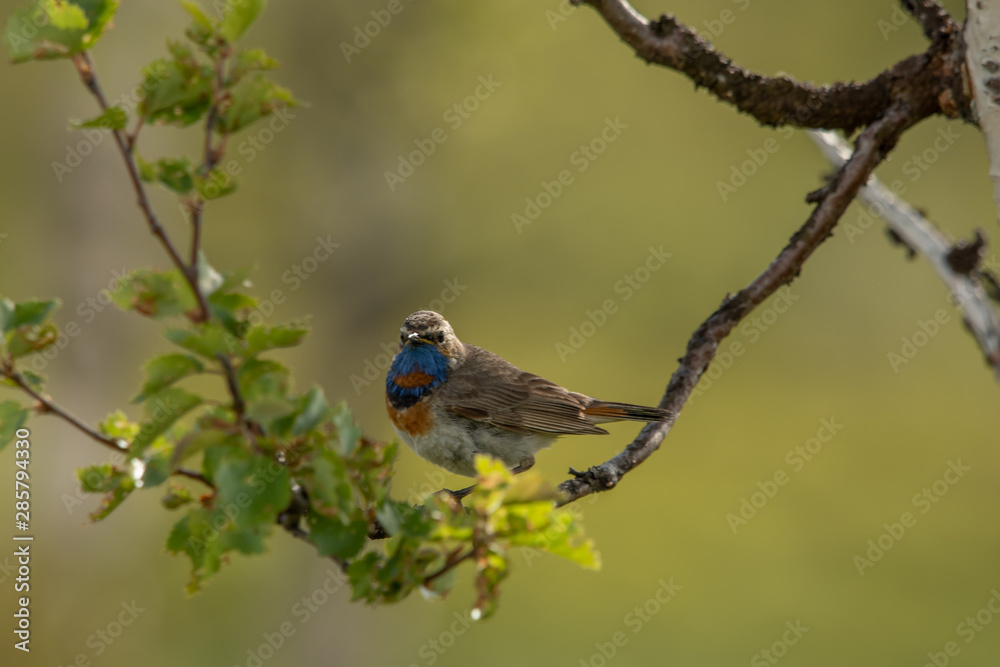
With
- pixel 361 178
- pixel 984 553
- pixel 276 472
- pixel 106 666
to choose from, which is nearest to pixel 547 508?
pixel 276 472

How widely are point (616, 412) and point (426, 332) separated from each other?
1.16 m

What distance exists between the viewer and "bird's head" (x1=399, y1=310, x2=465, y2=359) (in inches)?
197

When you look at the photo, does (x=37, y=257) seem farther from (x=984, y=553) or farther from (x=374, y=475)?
(x=984, y=553)

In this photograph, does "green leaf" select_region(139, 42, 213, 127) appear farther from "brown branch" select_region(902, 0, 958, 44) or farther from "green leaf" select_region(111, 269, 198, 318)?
"brown branch" select_region(902, 0, 958, 44)

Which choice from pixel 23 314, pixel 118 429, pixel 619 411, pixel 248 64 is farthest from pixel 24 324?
pixel 619 411

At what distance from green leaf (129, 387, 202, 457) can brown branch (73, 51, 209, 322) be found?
18 centimetres

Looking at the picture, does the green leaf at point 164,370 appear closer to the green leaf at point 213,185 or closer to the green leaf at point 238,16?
the green leaf at point 213,185

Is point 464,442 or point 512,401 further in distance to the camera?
point 512,401

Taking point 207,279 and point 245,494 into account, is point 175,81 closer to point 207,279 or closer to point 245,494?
point 207,279

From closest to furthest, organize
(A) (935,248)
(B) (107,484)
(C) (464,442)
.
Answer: (B) (107,484) < (A) (935,248) < (C) (464,442)

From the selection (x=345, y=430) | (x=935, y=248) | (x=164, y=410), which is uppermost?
(x=935, y=248)

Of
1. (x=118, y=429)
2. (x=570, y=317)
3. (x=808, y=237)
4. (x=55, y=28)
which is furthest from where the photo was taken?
(x=570, y=317)

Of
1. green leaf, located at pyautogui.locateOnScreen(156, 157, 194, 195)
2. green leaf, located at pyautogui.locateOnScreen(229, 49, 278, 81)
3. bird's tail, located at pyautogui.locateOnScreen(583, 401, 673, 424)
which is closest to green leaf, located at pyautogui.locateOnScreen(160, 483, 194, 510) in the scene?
green leaf, located at pyautogui.locateOnScreen(156, 157, 194, 195)

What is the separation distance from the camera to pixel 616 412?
15.8 feet
